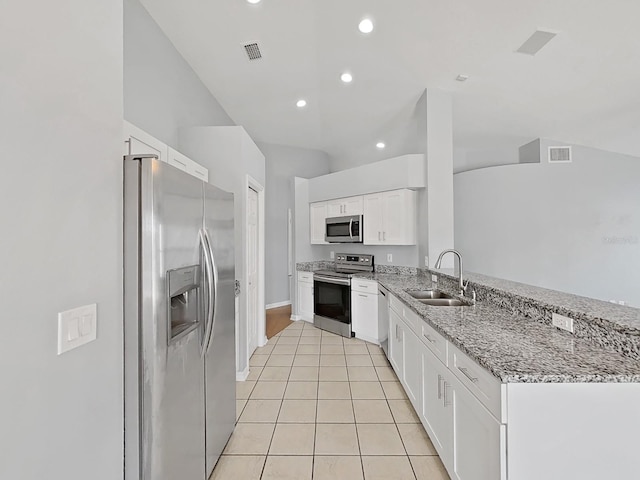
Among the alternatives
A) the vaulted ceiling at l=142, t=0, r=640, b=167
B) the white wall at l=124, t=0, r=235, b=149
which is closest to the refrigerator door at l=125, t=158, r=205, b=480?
the white wall at l=124, t=0, r=235, b=149

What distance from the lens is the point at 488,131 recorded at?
4.64 meters

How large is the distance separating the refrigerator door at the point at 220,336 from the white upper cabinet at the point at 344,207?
110 inches

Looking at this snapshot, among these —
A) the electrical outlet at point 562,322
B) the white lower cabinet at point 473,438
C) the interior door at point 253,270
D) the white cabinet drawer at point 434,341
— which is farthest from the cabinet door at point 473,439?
the interior door at point 253,270

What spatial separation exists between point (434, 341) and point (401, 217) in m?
2.45

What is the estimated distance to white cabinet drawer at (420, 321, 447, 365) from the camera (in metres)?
1.76

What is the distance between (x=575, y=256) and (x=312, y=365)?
4.25 m

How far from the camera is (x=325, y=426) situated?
2322 mm

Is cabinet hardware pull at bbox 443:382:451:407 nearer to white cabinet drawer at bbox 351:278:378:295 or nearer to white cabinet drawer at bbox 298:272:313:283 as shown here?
white cabinet drawer at bbox 351:278:378:295

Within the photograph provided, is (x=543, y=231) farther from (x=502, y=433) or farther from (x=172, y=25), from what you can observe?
(x=172, y=25)

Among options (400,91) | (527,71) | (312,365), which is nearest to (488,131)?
(527,71)

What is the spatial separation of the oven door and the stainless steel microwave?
66cm

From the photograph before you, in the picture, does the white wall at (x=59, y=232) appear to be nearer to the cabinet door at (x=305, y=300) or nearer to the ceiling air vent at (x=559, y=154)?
the cabinet door at (x=305, y=300)

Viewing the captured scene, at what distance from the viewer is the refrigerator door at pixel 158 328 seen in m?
1.23

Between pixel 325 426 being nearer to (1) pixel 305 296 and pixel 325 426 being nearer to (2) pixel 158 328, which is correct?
(2) pixel 158 328
